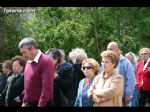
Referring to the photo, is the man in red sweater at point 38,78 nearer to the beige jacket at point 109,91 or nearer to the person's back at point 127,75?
the beige jacket at point 109,91

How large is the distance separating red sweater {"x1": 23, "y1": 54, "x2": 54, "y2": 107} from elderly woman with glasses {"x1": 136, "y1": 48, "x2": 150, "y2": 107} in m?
3.20

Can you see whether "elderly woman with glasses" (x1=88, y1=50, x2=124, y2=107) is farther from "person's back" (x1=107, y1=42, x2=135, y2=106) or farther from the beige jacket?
"person's back" (x1=107, y1=42, x2=135, y2=106)

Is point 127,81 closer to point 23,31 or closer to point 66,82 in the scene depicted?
point 66,82

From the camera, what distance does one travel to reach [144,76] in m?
8.45

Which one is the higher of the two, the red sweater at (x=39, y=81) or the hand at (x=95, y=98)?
the red sweater at (x=39, y=81)

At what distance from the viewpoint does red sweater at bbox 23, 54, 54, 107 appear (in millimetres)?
5555

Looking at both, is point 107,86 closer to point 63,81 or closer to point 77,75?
point 63,81

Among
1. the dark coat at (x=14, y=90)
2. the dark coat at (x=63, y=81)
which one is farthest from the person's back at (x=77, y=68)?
the dark coat at (x=14, y=90)

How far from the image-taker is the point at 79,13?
16609 mm

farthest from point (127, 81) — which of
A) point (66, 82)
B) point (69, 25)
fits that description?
point (69, 25)

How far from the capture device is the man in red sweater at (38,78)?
18.2 feet

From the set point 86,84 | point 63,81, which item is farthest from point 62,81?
point 86,84

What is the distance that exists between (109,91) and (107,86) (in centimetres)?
9
